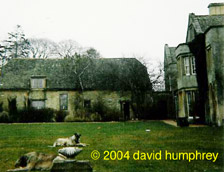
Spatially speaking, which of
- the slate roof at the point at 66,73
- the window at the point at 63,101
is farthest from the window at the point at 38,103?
the window at the point at 63,101

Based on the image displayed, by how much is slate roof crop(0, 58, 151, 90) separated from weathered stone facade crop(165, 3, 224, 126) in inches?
355

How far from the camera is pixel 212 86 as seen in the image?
54.6 feet

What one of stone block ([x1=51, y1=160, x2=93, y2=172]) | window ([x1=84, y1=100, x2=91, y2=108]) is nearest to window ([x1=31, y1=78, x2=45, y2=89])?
window ([x1=84, y1=100, x2=91, y2=108])

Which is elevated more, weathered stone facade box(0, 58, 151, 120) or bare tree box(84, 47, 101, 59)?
bare tree box(84, 47, 101, 59)

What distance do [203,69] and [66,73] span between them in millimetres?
17309

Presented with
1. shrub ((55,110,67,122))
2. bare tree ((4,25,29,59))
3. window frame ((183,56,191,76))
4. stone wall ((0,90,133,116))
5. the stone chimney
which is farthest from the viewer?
stone wall ((0,90,133,116))

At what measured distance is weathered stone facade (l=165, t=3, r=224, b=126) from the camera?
15953mm

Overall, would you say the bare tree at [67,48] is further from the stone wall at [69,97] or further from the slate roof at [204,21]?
the slate roof at [204,21]

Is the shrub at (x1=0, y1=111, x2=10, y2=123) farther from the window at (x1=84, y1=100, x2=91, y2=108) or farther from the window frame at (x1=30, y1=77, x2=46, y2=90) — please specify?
the window at (x1=84, y1=100, x2=91, y2=108)

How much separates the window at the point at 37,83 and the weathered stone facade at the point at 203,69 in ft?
52.4

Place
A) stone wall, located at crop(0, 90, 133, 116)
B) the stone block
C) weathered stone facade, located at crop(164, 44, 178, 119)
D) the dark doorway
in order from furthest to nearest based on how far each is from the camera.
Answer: the dark doorway, stone wall, located at crop(0, 90, 133, 116), weathered stone facade, located at crop(164, 44, 178, 119), the stone block

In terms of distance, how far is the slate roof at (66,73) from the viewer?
2983 cm

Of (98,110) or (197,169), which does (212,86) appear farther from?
(98,110)

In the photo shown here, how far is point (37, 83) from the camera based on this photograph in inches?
1195
